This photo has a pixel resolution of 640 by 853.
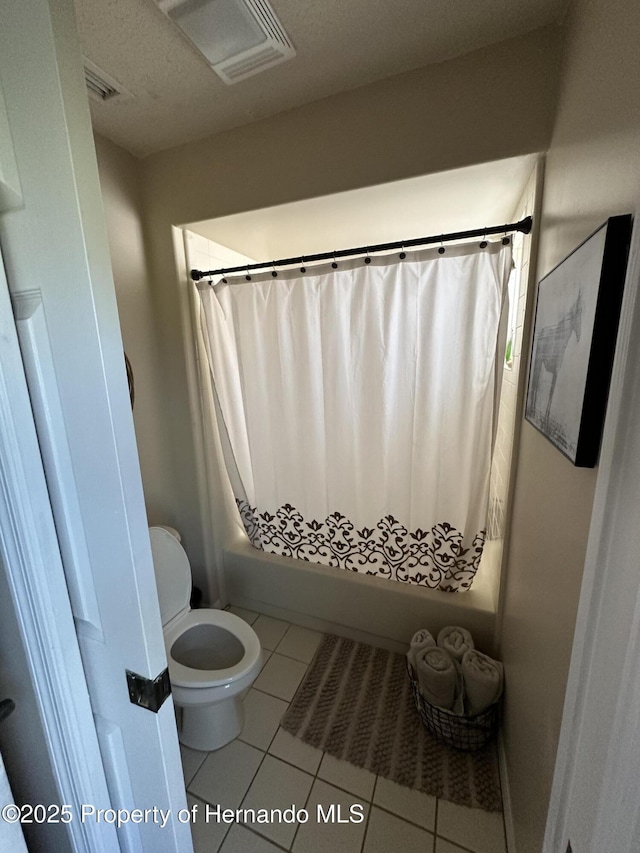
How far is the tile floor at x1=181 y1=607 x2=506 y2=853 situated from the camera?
40.9 inches

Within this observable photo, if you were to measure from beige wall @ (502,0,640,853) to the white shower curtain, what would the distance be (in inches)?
12.8

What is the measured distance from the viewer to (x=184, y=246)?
1638 millimetres

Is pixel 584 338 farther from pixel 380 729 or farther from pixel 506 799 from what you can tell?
pixel 380 729

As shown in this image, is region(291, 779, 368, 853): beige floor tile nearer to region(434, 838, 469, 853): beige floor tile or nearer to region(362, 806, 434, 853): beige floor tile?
region(362, 806, 434, 853): beige floor tile

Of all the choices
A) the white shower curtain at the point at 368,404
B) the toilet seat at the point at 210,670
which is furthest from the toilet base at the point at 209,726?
the white shower curtain at the point at 368,404

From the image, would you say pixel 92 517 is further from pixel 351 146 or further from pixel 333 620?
pixel 333 620

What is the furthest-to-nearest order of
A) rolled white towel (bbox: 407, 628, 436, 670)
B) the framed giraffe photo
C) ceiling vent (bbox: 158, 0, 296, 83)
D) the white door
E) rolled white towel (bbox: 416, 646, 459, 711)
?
1. rolled white towel (bbox: 407, 628, 436, 670)
2. rolled white towel (bbox: 416, 646, 459, 711)
3. ceiling vent (bbox: 158, 0, 296, 83)
4. the framed giraffe photo
5. the white door

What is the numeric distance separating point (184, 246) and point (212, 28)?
822mm

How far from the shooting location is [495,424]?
1.40 metres

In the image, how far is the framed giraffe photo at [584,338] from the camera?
0.53 meters

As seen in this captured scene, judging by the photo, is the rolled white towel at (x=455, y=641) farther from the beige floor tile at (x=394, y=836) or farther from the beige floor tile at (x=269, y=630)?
the beige floor tile at (x=269, y=630)

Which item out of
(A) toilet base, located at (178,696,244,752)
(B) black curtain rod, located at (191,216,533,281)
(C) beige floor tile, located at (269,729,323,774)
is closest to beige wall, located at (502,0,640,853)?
(B) black curtain rod, located at (191,216,533,281)

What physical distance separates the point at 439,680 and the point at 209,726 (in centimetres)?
94

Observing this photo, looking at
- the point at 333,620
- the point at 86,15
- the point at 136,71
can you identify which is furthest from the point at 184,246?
the point at 333,620
